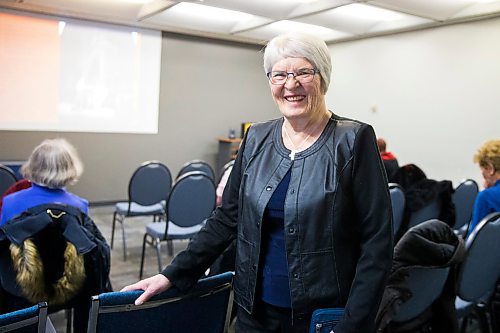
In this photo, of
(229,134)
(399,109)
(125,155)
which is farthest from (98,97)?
(399,109)

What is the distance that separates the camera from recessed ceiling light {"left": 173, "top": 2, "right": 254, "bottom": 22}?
610 centimetres

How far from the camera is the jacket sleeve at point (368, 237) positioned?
3.66ft

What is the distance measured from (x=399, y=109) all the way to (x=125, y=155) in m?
4.32

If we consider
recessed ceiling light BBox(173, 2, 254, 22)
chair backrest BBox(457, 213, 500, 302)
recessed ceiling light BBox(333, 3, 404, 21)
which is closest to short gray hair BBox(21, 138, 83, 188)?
chair backrest BBox(457, 213, 500, 302)

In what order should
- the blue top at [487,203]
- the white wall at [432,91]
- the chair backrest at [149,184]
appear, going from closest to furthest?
1. the blue top at [487,203]
2. the chair backrest at [149,184]
3. the white wall at [432,91]

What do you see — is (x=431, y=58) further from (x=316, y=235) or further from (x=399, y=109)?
(x=316, y=235)

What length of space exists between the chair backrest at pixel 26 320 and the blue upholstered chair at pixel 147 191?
3.31 metres

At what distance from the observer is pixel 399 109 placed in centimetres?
696

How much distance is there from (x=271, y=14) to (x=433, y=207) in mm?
3403

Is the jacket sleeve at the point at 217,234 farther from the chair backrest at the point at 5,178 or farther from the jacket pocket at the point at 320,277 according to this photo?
the chair backrest at the point at 5,178

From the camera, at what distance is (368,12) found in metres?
6.17

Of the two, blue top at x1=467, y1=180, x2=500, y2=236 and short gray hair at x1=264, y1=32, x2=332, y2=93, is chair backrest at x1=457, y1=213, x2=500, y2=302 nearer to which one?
blue top at x1=467, y1=180, x2=500, y2=236

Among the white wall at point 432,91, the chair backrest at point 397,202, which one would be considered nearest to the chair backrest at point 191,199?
the chair backrest at point 397,202

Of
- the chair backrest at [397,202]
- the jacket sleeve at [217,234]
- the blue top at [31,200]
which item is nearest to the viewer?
the jacket sleeve at [217,234]
